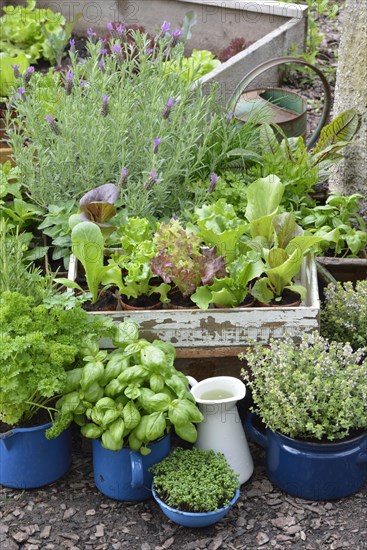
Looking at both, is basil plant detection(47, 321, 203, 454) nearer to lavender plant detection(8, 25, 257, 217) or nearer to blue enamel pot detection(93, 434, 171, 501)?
blue enamel pot detection(93, 434, 171, 501)

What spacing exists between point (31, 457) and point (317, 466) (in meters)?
0.97

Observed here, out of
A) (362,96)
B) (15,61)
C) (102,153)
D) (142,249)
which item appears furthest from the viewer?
(15,61)

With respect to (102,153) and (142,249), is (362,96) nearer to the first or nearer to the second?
(102,153)

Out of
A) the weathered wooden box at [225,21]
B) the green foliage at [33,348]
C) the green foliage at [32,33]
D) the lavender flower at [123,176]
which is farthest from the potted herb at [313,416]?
the green foliage at [32,33]

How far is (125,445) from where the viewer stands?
2916 mm

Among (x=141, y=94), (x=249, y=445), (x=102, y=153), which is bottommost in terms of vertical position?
(x=249, y=445)

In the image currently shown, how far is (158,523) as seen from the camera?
2.93 meters

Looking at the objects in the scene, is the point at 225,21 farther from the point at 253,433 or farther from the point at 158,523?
the point at 158,523

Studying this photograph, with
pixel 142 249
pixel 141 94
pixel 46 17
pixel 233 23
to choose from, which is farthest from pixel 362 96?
pixel 46 17

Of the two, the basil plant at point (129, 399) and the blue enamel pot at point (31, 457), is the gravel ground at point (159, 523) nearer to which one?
the blue enamel pot at point (31, 457)

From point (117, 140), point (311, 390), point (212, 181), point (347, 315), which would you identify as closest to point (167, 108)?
point (117, 140)

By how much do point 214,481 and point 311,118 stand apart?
10.0ft

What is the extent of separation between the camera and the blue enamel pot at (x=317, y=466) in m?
2.94

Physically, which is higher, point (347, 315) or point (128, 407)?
point (347, 315)
